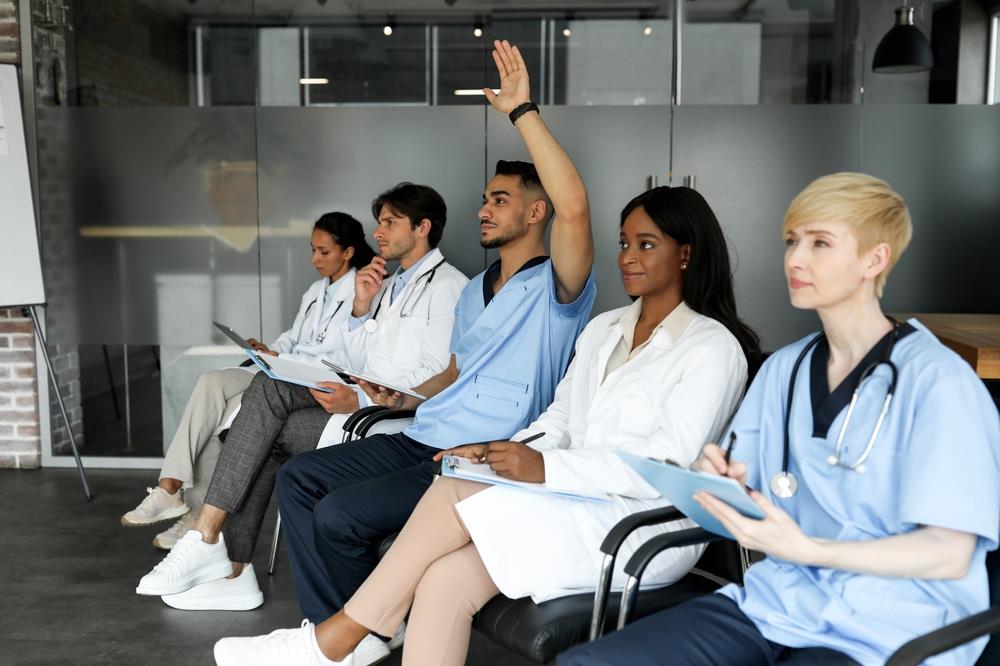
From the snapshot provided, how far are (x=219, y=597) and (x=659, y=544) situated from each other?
2000 mm

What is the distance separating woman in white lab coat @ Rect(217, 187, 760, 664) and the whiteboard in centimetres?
314

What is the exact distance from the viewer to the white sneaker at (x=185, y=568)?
3.28 m

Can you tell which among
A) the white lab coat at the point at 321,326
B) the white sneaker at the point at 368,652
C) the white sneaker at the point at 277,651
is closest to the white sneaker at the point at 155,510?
the white lab coat at the point at 321,326

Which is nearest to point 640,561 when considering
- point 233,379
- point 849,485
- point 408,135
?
point 849,485

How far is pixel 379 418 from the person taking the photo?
10.5ft

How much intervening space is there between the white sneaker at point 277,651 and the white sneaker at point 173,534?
148 centimetres

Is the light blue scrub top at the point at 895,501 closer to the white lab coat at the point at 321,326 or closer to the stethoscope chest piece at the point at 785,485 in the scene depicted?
the stethoscope chest piece at the point at 785,485

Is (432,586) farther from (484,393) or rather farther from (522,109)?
(522,109)

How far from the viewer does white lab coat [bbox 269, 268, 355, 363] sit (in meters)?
3.98

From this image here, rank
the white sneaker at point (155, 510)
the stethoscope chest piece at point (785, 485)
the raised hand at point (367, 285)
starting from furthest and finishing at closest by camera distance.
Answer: the white sneaker at point (155, 510) < the raised hand at point (367, 285) < the stethoscope chest piece at point (785, 485)

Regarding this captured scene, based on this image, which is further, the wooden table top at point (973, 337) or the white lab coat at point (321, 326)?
the white lab coat at point (321, 326)

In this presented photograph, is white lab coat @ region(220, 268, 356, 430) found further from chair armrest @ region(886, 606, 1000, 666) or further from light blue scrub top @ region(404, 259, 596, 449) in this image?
chair armrest @ region(886, 606, 1000, 666)

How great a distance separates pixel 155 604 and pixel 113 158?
2.59 meters

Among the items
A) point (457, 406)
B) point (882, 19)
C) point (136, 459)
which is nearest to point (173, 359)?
point (136, 459)
